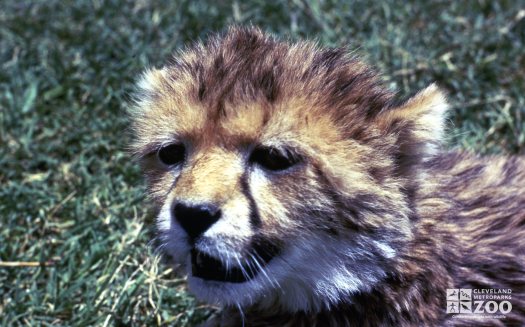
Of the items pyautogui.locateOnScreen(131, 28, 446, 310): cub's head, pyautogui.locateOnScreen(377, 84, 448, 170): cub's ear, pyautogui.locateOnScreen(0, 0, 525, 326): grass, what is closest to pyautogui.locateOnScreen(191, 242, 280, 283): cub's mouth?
pyautogui.locateOnScreen(131, 28, 446, 310): cub's head

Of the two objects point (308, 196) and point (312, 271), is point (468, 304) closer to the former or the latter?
point (312, 271)

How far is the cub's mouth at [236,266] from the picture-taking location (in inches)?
104

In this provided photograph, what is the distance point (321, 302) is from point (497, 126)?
7.18ft

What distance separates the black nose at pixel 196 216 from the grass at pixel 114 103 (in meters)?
1.10

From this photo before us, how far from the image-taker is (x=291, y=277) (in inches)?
109

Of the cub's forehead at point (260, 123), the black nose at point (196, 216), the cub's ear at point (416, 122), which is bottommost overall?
the black nose at point (196, 216)

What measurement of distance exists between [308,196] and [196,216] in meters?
0.38

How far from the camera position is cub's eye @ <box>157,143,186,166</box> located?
9.39ft

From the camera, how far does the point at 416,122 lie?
111 inches

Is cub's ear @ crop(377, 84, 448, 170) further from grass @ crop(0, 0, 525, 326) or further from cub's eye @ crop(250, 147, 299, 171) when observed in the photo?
grass @ crop(0, 0, 525, 326)

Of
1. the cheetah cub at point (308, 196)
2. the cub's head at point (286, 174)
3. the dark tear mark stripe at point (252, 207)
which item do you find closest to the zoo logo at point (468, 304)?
the cheetah cub at point (308, 196)

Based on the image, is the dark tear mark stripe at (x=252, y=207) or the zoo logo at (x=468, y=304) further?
the zoo logo at (x=468, y=304)

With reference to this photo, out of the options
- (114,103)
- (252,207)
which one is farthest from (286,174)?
(114,103)

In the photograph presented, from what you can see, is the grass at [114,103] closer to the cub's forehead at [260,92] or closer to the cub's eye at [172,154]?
the cub's forehead at [260,92]
